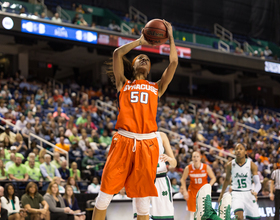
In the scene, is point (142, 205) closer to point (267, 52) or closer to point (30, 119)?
point (30, 119)

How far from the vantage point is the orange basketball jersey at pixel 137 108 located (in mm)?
4055

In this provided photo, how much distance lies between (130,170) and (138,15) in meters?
18.3

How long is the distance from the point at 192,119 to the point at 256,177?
1160cm

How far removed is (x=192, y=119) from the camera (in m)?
19.0

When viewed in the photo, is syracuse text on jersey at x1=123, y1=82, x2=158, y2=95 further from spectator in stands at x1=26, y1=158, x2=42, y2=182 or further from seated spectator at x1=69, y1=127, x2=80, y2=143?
seated spectator at x1=69, y1=127, x2=80, y2=143

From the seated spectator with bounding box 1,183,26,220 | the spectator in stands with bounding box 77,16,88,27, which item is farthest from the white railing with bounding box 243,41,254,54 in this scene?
the seated spectator with bounding box 1,183,26,220

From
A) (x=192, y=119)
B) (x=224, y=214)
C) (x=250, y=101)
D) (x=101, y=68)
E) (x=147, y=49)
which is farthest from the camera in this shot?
(x=250, y=101)

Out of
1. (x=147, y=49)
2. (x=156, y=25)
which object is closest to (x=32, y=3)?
(x=147, y=49)

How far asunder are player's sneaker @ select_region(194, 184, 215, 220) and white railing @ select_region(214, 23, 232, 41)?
1906 centimetres

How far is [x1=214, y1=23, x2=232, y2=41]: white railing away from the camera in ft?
76.8

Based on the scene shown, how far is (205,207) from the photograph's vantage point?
4.97 m

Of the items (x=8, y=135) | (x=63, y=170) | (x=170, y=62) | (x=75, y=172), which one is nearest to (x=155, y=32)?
(x=170, y=62)

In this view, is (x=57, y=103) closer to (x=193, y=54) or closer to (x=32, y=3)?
(x=32, y=3)

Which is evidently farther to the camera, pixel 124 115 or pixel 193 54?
pixel 193 54
